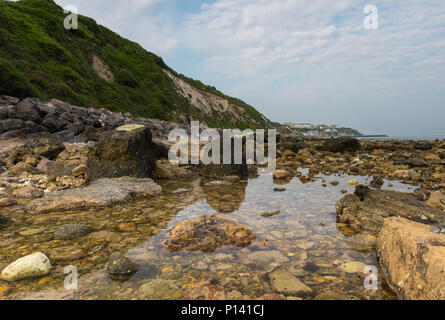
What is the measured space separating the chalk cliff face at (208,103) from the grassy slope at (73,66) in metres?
3.25

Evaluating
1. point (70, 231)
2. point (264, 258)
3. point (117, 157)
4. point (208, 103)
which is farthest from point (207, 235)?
point (208, 103)

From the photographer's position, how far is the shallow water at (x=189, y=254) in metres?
2.41

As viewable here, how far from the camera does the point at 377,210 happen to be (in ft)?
14.4

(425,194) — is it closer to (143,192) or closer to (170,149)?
(143,192)

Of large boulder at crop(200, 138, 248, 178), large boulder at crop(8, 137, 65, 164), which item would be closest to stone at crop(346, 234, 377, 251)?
large boulder at crop(200, 138, 248, 178)

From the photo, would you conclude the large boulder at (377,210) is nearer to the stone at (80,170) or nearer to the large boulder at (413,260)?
the large boulder at (413,260)

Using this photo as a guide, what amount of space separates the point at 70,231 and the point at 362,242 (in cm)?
422

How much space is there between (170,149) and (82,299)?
9.86 m

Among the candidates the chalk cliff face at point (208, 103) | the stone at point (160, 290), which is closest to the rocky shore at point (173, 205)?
the stone at point (160, 290)

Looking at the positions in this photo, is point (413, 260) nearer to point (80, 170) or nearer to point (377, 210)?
point (377, 210)

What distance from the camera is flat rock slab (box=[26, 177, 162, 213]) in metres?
4.82

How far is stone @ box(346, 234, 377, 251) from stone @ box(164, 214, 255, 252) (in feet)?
4.49
